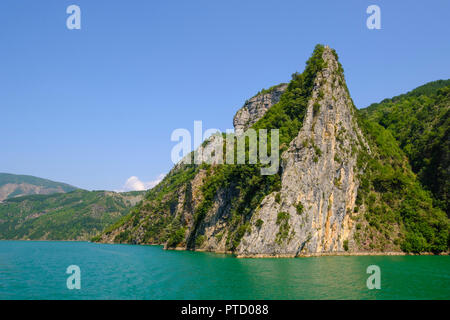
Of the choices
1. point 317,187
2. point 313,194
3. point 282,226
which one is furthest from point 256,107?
point 282,226

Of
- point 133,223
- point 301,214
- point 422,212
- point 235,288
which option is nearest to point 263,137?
point 301,214

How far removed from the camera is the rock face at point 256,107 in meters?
155

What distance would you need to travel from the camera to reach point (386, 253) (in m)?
85.4

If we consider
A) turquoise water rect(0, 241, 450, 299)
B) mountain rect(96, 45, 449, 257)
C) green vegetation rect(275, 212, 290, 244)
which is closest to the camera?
turquoise water rect(0, 241, 450, 299)

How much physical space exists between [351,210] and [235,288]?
201 ft

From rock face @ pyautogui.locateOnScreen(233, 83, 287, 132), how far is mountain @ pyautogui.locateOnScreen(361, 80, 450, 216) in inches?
1630

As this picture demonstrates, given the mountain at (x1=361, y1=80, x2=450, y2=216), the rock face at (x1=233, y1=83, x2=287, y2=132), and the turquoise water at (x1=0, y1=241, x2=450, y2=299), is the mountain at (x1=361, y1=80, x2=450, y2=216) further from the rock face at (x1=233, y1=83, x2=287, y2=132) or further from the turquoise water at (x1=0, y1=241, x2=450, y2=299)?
the turquoise water at (x1=0, y1=241, x2=450, y2=299)

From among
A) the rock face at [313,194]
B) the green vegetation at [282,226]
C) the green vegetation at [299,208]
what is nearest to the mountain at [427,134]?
the rock face at [313,194]

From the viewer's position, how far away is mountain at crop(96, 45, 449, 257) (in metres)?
76.4

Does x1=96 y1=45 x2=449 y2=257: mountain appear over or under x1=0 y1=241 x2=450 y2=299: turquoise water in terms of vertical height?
over

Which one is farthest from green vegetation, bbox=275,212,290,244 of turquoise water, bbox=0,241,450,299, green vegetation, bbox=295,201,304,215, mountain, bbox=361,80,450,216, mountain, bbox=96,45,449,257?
mountain, bbox=361,80,450,216

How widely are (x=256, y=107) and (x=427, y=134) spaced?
70.3 m

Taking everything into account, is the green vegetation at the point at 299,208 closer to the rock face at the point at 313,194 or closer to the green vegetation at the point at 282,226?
the rock face at the point at 313,194

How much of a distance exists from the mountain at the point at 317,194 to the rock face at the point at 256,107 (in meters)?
42.9
